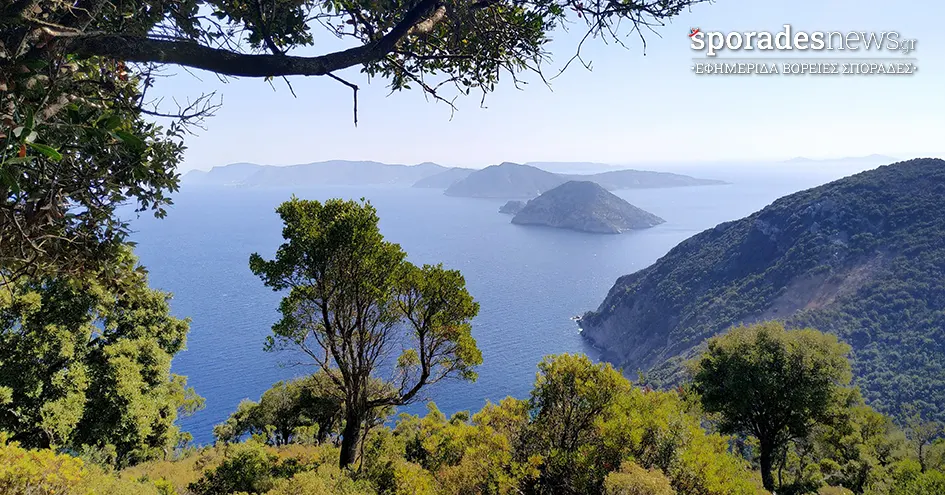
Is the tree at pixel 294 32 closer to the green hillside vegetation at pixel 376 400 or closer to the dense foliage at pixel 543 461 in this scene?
the green hillside vegetation at pixel 376 400

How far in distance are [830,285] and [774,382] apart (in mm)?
70671

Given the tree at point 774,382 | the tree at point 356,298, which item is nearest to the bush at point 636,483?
the tree at point 356,298

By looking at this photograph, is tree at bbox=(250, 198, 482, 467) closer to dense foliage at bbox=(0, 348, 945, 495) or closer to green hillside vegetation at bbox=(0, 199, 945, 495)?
green hillside vegetation at bbox=(0, 199, 945, 495)

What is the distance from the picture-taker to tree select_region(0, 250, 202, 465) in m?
11.8

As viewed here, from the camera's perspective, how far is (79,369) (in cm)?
1240

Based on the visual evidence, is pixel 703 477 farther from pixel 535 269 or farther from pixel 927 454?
pixel 535 269

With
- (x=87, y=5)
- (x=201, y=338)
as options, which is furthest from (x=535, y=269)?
(x=87, y=5)

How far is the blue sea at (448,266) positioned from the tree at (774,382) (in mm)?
12152

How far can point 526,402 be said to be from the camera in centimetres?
920

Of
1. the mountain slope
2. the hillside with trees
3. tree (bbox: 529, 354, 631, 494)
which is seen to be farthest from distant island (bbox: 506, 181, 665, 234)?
tree (bbox: 529, 354, 631, 494)

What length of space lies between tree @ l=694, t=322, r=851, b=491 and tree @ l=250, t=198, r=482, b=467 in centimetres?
1144

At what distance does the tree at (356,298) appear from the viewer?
29.6ft

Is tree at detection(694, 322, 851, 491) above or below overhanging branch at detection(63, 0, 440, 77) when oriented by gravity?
below

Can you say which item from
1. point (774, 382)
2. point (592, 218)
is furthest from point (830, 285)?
point (592, 218)
